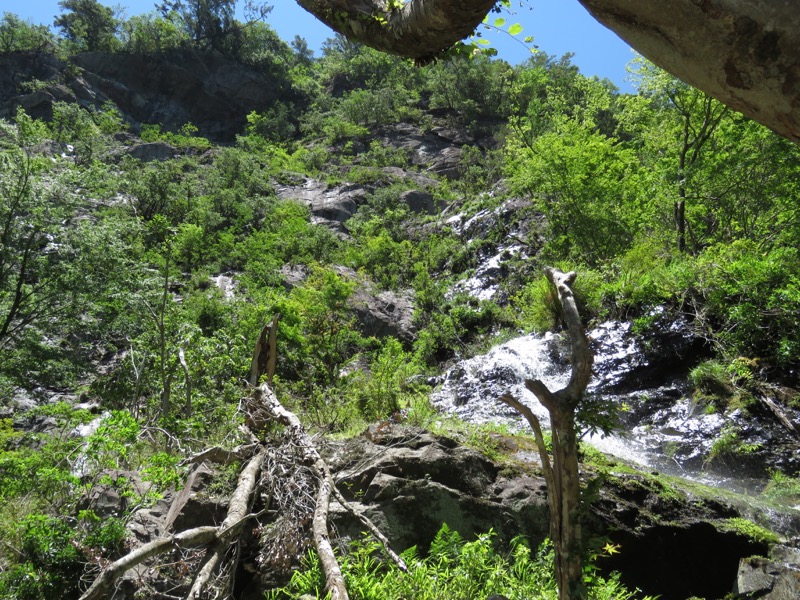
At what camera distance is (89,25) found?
1945 inches

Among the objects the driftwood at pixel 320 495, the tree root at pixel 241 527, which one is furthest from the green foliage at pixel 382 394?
the tree root at pixel 241 527

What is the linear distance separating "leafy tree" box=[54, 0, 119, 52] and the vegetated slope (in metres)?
20.6

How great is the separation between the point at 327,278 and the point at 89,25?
50.4 metres

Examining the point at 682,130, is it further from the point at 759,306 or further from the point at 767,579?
the point at 767,579

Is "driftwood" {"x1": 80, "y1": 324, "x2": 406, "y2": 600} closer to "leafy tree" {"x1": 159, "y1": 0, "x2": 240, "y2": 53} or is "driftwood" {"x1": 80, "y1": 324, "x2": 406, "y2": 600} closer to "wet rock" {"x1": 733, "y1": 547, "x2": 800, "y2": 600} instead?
"wet rock" {"x1": 733, "y1": 547, "x2": 800, "y2": 600}

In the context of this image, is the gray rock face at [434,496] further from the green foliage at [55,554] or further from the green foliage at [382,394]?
the green foliage at [382,394]

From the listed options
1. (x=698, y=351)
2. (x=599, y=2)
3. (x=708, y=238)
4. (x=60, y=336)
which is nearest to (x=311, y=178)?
(x=60, y=336)

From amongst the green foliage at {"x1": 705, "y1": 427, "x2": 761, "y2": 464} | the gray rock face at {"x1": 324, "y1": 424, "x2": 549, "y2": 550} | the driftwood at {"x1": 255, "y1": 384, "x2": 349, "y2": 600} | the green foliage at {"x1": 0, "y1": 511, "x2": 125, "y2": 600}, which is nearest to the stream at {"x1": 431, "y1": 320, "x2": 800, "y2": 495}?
the green foliage at {"x1": 705, "y1": 427, "x2": 761, "y2": 464}

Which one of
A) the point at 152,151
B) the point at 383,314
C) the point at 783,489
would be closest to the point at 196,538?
the point at 783,489

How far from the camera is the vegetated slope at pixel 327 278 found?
8.53 meters

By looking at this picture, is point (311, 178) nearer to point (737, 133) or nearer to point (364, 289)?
point (364, 289)

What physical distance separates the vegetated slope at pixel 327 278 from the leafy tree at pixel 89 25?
811 inches

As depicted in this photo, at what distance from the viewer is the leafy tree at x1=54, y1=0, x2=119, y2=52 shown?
4862 cm

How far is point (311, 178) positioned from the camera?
3462 centimetres
